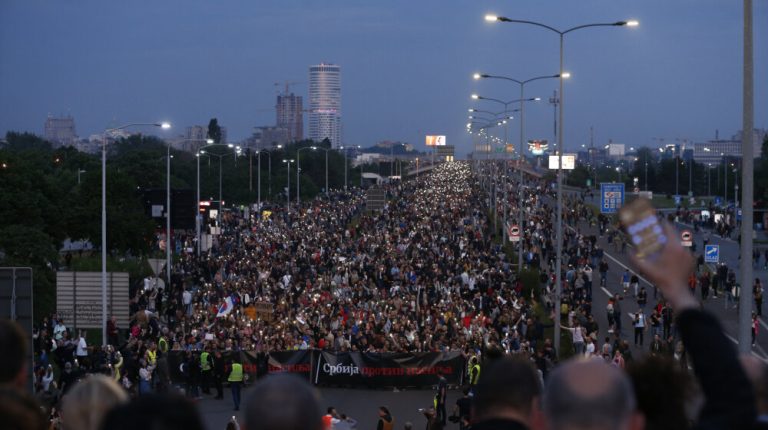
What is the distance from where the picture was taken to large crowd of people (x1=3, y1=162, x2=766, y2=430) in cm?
371

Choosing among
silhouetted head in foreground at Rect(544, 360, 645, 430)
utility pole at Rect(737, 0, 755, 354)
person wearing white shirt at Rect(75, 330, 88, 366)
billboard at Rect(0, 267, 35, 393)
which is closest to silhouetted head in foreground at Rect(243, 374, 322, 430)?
silhouetted head in foreground at Rect(544, 360, 645, 430)

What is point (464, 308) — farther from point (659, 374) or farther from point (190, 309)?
point (659, 374)

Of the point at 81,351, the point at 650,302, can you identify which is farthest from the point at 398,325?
the point at 650,302

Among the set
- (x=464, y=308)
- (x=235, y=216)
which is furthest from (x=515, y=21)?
(x=235, y=216)

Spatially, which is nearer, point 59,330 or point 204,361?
point 204,361

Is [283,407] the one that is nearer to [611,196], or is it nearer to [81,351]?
[81,351]

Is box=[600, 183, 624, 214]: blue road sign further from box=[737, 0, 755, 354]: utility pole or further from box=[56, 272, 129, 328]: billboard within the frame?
box=[737, 0, 755, 354]: utility pole

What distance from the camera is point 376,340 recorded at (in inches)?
1156

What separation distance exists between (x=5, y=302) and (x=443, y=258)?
33.5 metres

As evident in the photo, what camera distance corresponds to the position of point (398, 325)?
3091 centimetres

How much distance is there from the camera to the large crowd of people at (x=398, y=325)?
3707mm

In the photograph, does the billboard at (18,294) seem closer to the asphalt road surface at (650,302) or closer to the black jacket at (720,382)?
the asphalt road surface at (650,302)

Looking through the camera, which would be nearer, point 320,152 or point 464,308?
point 464,308

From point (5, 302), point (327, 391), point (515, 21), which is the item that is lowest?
point (327, 391)
